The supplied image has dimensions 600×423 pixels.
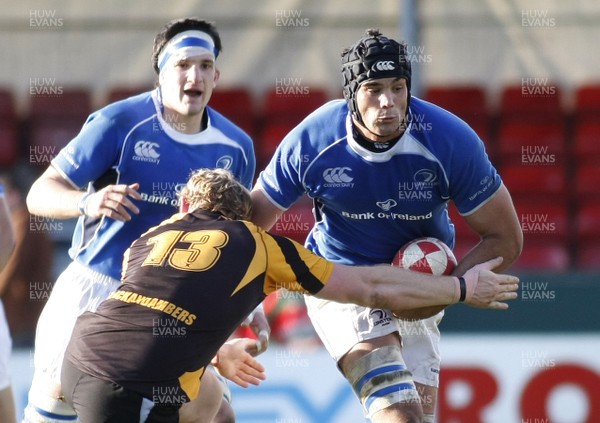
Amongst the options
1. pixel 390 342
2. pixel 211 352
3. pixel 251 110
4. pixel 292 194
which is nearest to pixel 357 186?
pixel 292 194

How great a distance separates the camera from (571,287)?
8.23 metres

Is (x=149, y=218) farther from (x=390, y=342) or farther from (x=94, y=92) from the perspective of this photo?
(x=94, y=92)

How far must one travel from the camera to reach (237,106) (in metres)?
11.0

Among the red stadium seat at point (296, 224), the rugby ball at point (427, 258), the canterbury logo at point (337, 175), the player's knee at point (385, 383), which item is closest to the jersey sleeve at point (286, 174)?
the canterbury logo at point (337, 175)

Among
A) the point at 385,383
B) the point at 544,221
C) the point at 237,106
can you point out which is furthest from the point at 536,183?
the point at 385,383

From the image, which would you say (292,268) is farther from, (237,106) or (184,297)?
(237,106)

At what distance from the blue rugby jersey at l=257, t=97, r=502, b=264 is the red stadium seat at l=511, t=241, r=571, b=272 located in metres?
4.06

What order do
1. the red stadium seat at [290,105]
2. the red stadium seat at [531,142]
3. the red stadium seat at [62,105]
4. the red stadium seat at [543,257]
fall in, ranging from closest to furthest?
the red stadium seat at [543,257] → the red stadium seat at [531,142] → the red stadium seat at [290,105] → the red stadium seat at [62,105]

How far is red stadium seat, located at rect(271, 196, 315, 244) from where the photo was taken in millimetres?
9117

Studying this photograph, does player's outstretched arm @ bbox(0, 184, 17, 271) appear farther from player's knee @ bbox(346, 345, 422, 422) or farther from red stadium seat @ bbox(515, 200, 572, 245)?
red stadium seat @ bbox(515, 200, 572, 245)

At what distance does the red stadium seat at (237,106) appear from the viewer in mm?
10898

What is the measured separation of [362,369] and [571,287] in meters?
3.18

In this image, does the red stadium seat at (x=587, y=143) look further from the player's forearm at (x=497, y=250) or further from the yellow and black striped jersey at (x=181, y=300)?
the yellow and black striped jersey at (x=181, y=300)

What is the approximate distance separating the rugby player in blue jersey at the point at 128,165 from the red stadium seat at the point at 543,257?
425 cm
